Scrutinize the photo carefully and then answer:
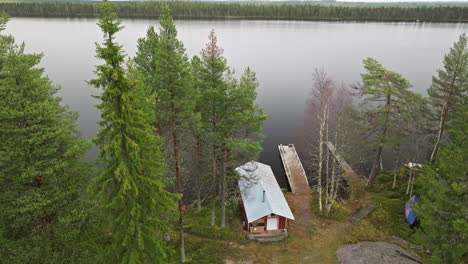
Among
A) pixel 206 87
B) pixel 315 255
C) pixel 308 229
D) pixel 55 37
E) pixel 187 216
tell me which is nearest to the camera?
pixel 206 87

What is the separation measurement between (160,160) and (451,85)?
2092 cm

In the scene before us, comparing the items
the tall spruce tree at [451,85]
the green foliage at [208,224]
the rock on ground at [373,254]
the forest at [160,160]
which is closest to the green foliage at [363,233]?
the forest at [160,160]

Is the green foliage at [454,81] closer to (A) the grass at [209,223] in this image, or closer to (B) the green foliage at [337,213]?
(B) the green foliage at [337,213]

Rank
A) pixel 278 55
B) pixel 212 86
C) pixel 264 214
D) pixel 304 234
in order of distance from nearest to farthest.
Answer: pixel 212 86 → pixel 264 214 → pixel 304 234 → pixel 278 55

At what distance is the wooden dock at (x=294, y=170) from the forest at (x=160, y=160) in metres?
3.31

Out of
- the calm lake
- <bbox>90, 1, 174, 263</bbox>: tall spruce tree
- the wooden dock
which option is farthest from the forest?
the calm lake

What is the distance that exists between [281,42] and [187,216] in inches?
3121

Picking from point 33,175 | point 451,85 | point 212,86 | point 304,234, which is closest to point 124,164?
point 33,175

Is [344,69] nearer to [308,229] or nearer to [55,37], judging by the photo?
[308,229]

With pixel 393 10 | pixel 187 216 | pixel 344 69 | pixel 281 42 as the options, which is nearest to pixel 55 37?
pixel 281 42

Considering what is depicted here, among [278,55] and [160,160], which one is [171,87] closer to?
[160,160]

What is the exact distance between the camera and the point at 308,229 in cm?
2311

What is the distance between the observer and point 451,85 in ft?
72.2

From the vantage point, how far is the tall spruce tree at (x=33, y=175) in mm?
12977
